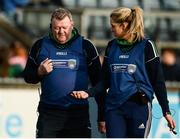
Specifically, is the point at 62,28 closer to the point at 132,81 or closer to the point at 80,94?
the point at 80,94

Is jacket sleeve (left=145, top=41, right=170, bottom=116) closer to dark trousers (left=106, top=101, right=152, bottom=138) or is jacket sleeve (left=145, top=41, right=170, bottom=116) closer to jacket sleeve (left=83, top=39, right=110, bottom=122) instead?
dark trousers (left=106, top=101, right=152, bottom=138)

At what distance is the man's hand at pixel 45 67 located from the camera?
5453mm

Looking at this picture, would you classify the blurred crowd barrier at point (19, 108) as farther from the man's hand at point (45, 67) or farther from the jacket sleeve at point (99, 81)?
the man's hand at point (45, 67)

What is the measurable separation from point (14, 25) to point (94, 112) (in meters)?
12.9

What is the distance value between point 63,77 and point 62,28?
1.26ft

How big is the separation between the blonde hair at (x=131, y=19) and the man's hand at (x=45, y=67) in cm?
61

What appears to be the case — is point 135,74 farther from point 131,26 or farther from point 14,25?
point 14,25

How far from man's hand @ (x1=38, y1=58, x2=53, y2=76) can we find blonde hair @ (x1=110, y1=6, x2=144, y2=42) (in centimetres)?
61

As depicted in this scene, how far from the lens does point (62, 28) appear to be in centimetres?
541

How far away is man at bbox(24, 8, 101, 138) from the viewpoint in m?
5.50

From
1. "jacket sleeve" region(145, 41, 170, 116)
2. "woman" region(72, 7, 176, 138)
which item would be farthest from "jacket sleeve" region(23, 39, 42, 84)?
"jacket sleeve" region(145, 41, 170, 116)

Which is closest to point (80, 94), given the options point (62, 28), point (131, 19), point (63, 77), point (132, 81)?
point (63, 77)

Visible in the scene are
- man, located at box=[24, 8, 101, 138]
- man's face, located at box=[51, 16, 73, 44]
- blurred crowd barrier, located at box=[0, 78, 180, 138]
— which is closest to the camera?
man's face, located at box=[51, 16, 73, 44]

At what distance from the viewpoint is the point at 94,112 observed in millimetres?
6488
